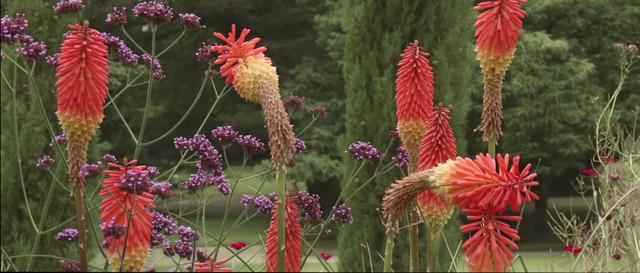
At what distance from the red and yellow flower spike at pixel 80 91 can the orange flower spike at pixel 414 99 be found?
116 cm

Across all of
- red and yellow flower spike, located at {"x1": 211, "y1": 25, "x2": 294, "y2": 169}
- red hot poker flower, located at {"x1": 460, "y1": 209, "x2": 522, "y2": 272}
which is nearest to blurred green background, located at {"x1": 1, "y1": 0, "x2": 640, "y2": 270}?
red and yellow flower spike, located at {"x1": 211, "y1": 25, "x2": 294, "y2": 169}

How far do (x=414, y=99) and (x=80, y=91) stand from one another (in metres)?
1.34

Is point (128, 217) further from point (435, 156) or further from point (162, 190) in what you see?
point (435, 156)

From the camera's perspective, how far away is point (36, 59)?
3.92m

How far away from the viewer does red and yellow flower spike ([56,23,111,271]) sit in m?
2.21

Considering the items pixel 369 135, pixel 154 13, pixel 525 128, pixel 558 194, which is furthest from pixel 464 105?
pixel 558 194

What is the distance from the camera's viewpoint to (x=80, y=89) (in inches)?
87.1

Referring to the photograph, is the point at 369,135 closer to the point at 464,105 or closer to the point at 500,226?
the point at 464,105

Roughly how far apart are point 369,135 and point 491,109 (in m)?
6.00

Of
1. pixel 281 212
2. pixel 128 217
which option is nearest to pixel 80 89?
pixel 128 217

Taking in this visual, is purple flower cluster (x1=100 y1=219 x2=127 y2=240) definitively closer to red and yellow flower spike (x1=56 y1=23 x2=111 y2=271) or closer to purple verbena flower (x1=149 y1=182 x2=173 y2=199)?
red and yellow flower spike (x1=56 y1=23 x2=111 y2=271)

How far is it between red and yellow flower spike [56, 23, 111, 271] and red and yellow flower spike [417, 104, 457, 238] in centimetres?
109

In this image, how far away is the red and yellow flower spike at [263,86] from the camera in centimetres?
202

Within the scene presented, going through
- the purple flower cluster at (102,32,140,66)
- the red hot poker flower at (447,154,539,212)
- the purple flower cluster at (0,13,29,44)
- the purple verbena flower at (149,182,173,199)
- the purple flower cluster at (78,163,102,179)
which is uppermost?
the purple flower cluster at (0,13,29,44)
